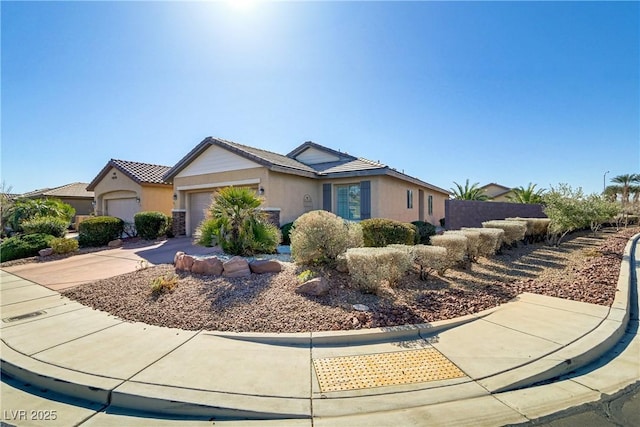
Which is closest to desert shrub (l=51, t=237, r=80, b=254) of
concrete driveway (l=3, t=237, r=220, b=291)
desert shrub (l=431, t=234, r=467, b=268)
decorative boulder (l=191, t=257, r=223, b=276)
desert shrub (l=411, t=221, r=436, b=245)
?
concrete driveway (l=3, t=237, r=220, b=291)

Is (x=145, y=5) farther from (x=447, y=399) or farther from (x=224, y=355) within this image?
(x=447, y=399)

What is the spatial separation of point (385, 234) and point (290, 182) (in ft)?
22.1

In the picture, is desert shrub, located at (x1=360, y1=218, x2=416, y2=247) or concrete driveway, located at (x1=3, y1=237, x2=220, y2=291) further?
desert shrub, located at (x1=360, y1=218, x2=416, y2=247)

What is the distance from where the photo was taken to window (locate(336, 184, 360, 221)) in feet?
47.5

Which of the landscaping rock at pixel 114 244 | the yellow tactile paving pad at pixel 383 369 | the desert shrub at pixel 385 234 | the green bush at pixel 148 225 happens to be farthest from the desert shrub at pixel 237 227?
the green bush at pixel 148 225

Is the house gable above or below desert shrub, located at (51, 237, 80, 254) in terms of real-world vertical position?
above

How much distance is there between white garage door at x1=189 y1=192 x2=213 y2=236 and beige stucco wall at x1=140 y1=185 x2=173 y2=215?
3875 millimetres

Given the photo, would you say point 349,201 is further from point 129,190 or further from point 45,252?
point 129,190

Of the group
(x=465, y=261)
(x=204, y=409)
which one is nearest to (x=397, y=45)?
(x=465, y=261)

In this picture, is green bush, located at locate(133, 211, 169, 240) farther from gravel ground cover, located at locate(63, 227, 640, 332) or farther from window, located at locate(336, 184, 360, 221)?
window, located at locate(336, 184, 360, 221)

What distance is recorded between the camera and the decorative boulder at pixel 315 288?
5250 mm

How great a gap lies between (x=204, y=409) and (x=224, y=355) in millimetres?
912

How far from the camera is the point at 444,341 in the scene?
3.88 meters

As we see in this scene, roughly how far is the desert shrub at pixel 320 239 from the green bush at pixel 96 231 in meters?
11.9
